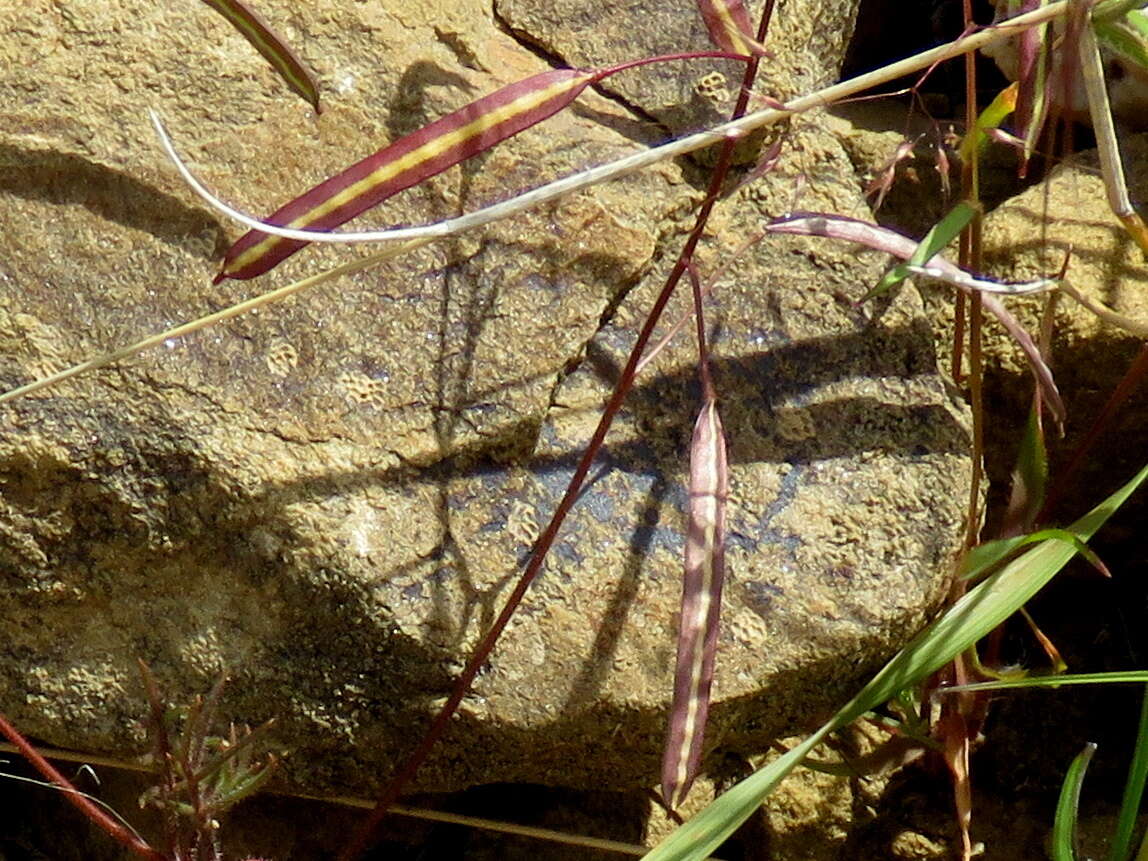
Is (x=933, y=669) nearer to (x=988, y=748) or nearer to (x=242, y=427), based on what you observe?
(x=988, y=748)

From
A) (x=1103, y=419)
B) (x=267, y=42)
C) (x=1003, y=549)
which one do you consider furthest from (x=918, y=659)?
(x=267, y=42)

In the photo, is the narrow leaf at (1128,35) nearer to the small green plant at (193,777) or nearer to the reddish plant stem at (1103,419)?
the reddish plant stem at (1103,419)

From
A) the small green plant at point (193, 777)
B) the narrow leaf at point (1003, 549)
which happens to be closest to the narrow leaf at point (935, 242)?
the narrow leaf at point (1003, 549)

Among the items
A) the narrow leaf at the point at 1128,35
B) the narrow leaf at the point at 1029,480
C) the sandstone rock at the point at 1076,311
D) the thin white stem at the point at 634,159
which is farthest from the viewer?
the sandstone rock at the point at 1076,311

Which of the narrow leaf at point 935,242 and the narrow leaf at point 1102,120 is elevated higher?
the narrow leaf at point 1102,120

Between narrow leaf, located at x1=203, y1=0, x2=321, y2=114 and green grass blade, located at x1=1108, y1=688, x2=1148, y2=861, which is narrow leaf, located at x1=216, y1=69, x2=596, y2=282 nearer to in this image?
narrow leaf, located at x1=203, y1=0, x2=321, y2=114

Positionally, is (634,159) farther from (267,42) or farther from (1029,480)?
(1029,480)

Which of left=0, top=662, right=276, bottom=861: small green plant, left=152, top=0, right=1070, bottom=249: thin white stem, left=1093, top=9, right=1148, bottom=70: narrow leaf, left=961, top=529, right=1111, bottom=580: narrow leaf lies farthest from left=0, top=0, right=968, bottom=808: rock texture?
left=1093, top=9, right=1148, bottom=70: narrow leaf
